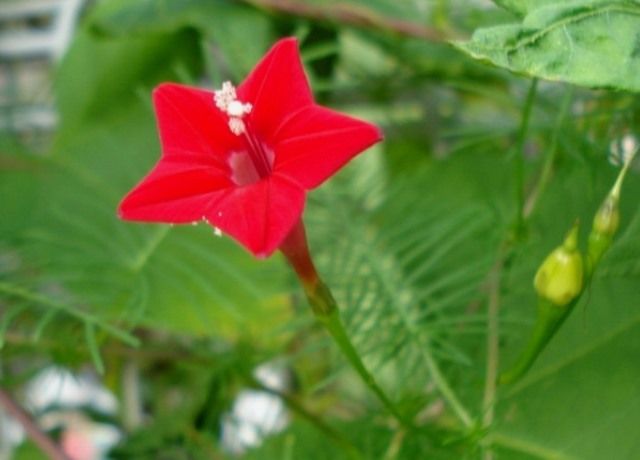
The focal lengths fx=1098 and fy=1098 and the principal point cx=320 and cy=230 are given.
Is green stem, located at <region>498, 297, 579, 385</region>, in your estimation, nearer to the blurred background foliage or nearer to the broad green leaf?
the blurred background foliage

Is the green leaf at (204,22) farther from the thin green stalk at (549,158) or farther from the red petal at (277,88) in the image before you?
the red petal at (277,88)

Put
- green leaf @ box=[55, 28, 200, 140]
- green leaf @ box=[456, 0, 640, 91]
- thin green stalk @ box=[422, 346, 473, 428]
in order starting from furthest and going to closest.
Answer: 1. green leaf @ box=[55, 28, 200, 140]
2. thin green stalk @ box=[422, 346, 473, 428]
3. green leaf @ box=[456, 0, 640, 91]

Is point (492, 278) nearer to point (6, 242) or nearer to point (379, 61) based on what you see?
point (6, 242)

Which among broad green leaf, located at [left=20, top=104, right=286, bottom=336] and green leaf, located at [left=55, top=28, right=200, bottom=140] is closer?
broad green leaf, located at [left=20, top=104, right=286, bottom=336]

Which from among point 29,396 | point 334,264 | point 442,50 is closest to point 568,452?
point 334,264

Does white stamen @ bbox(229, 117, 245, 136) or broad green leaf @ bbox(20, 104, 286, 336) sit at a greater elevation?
broad green leaf @ bbox(20, 104, 286, 336)

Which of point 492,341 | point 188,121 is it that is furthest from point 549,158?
point 188,121

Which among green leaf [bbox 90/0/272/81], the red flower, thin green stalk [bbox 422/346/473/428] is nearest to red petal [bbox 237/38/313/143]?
the red flower
